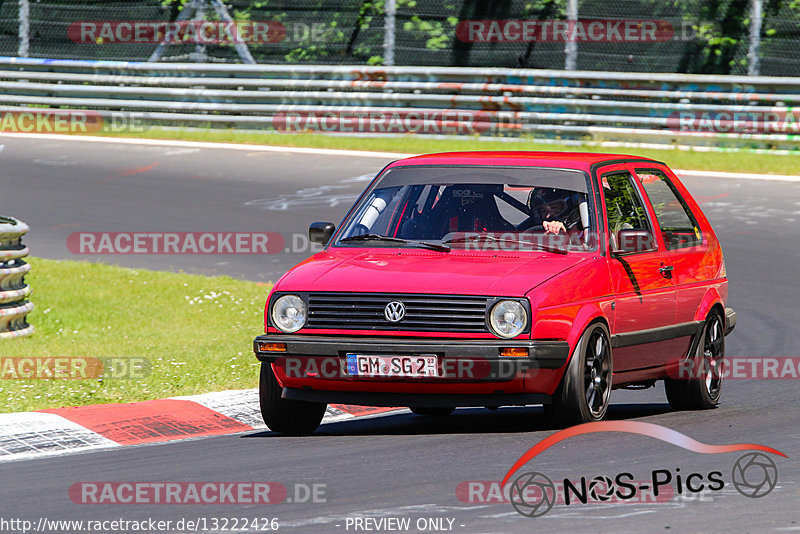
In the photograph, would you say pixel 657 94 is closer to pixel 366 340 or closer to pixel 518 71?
pixel 518 71

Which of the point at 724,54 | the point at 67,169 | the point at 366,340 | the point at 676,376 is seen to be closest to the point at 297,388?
the point at 366,340

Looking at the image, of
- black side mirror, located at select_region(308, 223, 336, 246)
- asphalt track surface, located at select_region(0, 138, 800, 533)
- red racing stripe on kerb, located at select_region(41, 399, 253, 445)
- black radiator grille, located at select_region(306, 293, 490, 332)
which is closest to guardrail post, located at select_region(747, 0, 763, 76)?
asphalt track surface, located at select_region(0, 138, 800, 533)

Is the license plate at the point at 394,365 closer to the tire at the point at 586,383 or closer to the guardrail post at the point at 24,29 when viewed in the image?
the tire at the point at 586,383

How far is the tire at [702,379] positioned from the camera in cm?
915

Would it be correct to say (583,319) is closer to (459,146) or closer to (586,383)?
(586,383)

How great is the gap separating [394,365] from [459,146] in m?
14.3

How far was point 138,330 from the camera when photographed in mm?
12008

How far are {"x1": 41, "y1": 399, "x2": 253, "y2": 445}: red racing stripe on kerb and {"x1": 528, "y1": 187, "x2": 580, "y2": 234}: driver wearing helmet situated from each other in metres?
2.14

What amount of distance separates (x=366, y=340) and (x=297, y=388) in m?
0.54

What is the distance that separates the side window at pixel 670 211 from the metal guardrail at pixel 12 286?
15.9 feet

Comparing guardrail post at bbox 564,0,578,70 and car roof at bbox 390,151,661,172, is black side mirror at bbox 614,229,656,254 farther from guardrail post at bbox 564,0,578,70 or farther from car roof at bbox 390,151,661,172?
guardrail post at bbox 564,0,578,70

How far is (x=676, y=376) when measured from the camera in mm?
9086

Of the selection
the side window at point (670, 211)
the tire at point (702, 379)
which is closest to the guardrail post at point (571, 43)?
the side window at point (670, 211)

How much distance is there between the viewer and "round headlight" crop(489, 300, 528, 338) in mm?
7629
